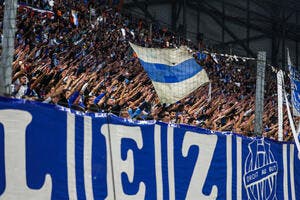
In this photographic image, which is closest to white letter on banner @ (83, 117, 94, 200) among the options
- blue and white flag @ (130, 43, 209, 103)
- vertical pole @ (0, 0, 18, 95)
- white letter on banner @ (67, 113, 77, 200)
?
white letter on banner @ (67, 113, 77, 200)

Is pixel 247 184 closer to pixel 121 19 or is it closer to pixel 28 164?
pixel 28 164

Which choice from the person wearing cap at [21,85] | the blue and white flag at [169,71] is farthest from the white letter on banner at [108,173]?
the person wearing cap at [21,85]

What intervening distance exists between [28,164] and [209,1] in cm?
2187

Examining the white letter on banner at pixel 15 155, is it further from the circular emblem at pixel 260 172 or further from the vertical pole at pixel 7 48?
the circular emblem at pixel 260 172

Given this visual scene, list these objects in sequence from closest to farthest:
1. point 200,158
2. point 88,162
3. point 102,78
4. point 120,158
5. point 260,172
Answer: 1. point 88,162
2. point 120,158
3. point 200,158
4. point 260,172
5. point 102,78

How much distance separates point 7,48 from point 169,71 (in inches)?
98.2

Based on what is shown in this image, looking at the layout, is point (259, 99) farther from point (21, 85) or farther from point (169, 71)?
point (21, 85)

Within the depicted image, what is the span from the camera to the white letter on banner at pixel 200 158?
229 inches

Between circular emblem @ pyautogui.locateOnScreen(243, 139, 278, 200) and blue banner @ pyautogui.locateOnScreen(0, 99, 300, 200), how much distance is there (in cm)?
1

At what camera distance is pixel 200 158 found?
5.99 meters

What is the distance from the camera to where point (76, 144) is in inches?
179

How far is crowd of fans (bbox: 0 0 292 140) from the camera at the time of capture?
721 cm

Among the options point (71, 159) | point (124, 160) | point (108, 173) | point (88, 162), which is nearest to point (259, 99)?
point (124, 160)

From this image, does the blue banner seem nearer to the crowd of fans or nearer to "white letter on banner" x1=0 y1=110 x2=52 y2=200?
"white letter on banner" x1=0 y1=110 x2=52 y2=200
